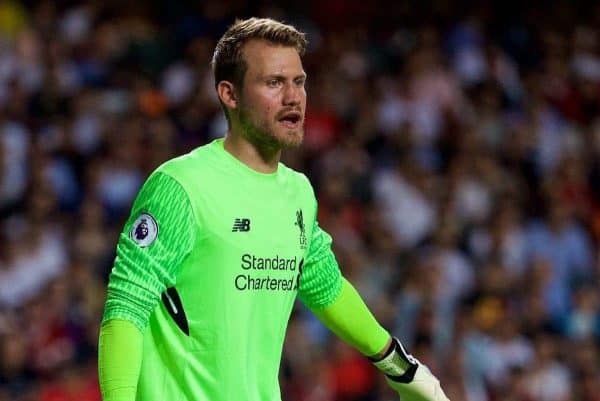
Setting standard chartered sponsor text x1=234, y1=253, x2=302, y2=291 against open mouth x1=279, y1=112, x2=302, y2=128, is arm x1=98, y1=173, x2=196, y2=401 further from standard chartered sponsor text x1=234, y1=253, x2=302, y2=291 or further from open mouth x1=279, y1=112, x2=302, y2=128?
open mouth x1=279, y1=112, x2=302, y2=128

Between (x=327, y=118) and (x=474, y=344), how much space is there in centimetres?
276

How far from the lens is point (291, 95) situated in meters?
4.02

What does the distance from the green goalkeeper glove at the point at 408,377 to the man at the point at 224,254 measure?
526 millimetres

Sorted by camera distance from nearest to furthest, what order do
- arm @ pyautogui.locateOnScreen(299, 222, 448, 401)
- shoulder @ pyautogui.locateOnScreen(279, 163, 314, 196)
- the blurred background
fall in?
1. shoulder @ pyautogui.locateOnScreen(279, 163, 314, 196)
2. arm @ pyautogui.locateOnScreen(299, 222, 448, 401)
3. the blurred background

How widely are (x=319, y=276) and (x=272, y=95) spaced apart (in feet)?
2.36

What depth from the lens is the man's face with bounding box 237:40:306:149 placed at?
13.2 feet

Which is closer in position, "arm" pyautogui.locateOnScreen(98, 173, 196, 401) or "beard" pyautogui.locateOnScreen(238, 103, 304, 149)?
"arm" pyautogui.locateOnScreen(98, 173, 196, 401)

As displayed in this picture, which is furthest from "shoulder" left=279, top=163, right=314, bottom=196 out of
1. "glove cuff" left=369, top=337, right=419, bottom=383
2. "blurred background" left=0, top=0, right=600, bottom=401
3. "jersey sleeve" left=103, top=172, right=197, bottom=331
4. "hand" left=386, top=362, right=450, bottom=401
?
"blurred background" left=0, top=0, right=600, bottom=401

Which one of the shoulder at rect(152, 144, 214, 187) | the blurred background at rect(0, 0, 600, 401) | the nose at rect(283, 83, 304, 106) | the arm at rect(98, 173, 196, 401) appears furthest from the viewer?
the blurred background at rect(0, 0, 600, 401)

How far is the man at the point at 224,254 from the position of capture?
3.73m

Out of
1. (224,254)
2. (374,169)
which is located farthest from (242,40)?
(374,169)

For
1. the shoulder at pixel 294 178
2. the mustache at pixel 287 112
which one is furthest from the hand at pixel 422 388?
the mustache at pixel 287 112

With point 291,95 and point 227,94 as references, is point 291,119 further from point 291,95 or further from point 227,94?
point 227,94

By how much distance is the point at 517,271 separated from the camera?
10.2 meters
